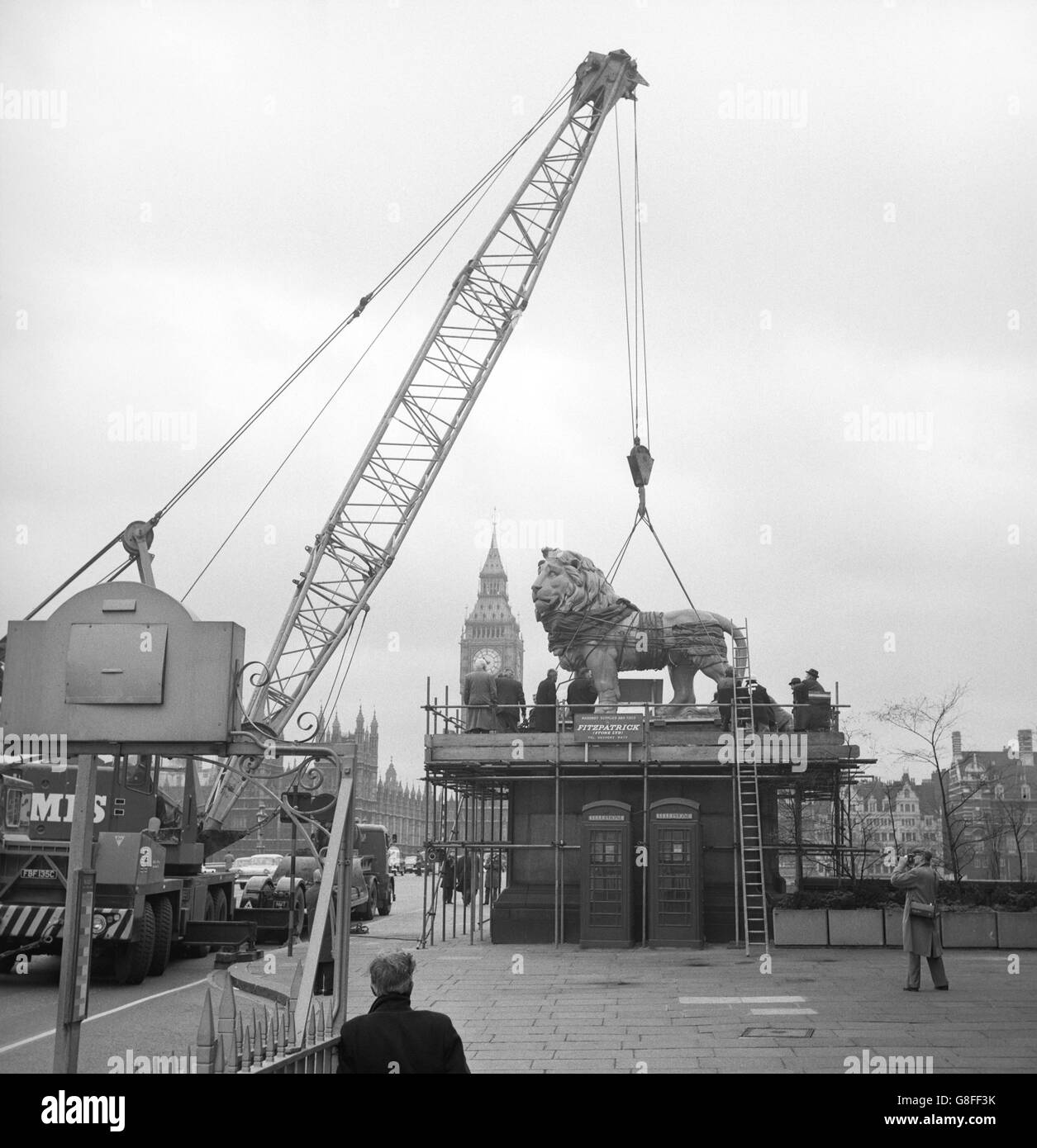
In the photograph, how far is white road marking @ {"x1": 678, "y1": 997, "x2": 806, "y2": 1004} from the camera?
15.4m

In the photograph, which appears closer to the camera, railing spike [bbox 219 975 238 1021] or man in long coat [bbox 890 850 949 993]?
railing spike [bbox 219 975 238 1021]

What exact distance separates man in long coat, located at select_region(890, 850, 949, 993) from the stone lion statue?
425 inches

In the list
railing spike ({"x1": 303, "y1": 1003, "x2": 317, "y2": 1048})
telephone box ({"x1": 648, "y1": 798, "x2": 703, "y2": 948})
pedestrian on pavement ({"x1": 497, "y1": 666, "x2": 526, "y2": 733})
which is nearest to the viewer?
railing spike ({"x1": 303, "y1": 1003, "x2": 317, "y2": 1048})

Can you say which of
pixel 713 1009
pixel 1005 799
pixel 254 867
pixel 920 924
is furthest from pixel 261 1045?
pixel 1005 799

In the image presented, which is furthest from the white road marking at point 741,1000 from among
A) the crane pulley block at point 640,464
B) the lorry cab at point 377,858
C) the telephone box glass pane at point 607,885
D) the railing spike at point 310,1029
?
the lorry cab at point 377,858

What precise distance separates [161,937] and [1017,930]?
524 inches

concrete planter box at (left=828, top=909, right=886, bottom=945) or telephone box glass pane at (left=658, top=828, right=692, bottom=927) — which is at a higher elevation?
telephone box glass pane at (left=658, top=828, right=692, bottom=927)

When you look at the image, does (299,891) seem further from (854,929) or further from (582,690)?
(854,929)

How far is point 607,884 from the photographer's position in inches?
888

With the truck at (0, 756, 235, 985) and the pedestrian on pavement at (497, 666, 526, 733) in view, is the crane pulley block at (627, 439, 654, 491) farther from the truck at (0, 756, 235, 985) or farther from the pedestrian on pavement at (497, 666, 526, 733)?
the truck at (0, 756, 235, 985)

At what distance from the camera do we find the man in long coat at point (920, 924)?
1532 centimetres

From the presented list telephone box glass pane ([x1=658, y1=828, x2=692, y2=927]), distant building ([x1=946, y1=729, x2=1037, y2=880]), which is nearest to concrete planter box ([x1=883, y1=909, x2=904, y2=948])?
telephone box glass pane ([x1=658, y1=828, x2=692, y2=927])

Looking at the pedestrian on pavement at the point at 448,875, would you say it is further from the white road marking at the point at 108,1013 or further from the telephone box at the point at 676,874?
the white road marking at the point at 108,1013
